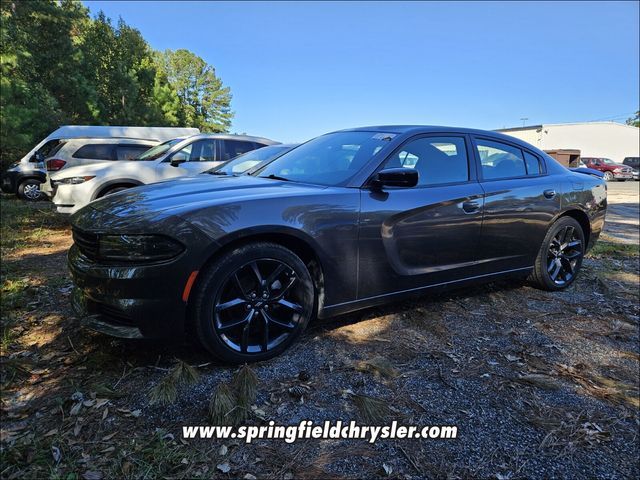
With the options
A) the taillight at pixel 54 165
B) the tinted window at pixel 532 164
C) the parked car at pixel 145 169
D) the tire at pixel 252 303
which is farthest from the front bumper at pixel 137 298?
the taillight at pixel 54 165

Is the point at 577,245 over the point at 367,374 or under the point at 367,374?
over

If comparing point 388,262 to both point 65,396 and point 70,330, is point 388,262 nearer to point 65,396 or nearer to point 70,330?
point 65,396

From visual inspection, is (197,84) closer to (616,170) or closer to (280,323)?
(616,170)

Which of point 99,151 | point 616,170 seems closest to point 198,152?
point 99,151

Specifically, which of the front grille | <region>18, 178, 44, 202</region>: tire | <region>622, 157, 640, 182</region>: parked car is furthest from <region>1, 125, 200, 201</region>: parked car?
<region>622, 157, 640, 182</region>: parked car

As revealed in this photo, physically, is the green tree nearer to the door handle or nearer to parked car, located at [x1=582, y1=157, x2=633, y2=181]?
parked car, located at [x1=582, y1=157, x2=633, y2=181]

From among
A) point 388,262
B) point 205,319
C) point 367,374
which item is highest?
point 388,262

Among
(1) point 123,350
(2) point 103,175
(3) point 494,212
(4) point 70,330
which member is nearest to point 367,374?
(1) point 123,350

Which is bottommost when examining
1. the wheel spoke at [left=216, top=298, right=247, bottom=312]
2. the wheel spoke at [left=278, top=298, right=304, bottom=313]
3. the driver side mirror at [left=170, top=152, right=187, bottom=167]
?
the wheel spoke at [left=278, top=298, right=304, bottom=313]

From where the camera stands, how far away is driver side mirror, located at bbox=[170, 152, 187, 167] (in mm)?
6947

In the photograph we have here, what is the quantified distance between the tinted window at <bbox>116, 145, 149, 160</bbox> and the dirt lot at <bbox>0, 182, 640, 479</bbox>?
21.9 ft

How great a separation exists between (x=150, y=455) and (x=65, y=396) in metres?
0.74

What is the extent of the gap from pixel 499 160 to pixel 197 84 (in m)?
57.3

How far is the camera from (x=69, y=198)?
6348 millimetres
